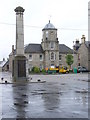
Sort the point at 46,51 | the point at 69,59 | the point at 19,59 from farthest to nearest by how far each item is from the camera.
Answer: the point at 46,51
the point at 69,59
the point at 19,59

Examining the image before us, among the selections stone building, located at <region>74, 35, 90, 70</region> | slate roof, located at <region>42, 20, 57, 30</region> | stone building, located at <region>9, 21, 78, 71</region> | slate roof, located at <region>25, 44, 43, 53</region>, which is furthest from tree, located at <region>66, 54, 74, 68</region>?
slate roof, located at <region>42, 20, 57, 30</region>

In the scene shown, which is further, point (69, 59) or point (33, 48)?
point (33, 48)

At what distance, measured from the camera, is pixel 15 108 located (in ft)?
36.4

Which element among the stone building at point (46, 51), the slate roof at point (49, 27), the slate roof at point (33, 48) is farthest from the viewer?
the slate roof at point (33, 48)

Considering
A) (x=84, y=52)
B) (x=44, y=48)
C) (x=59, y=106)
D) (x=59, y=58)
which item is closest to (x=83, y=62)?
(x=84, y=52)

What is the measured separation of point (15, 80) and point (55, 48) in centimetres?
4664

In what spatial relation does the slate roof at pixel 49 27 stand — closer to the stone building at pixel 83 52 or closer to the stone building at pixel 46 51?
the stone building at pixel 46 51

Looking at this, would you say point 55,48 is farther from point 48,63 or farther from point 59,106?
point 59,106

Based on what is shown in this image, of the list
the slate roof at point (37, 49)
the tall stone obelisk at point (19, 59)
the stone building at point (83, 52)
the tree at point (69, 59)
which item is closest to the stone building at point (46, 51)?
the slate roof at point (37, 49)

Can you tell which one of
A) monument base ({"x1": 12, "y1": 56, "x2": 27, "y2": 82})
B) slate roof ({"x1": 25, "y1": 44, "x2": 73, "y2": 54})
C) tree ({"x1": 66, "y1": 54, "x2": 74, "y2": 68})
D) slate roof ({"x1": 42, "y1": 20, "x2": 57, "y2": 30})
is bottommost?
monument base ({"x1": 12, "y1": 56, "x2": 27, "y2": 82})

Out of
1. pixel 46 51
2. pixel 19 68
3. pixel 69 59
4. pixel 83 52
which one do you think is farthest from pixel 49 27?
pixel 19 68

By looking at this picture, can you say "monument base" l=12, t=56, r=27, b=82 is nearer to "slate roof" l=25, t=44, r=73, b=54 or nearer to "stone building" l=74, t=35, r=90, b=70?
"slate roof" l=25, t=44, r=73, b=54


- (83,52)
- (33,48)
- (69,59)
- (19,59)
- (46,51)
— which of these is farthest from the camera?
(83,52)

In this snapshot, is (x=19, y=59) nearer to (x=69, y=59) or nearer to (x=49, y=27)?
(x=69, y=59)
